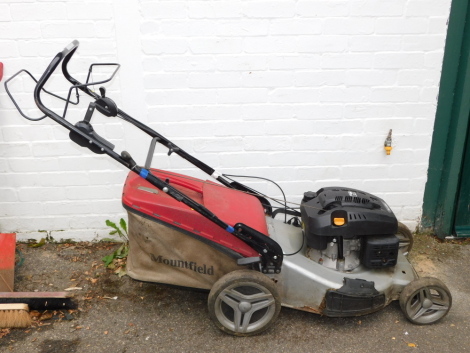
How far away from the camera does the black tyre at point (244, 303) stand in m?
Result: 2.73

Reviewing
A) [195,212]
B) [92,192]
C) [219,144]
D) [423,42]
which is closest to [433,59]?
[423,42]

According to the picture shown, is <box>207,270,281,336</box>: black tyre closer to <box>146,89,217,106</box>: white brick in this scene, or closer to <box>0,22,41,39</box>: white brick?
<box>146,89,217,106</box>: white brick

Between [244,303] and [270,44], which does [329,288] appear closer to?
[244,303]

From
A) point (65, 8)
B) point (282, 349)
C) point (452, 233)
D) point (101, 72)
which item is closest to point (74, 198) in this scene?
point (101, 72)

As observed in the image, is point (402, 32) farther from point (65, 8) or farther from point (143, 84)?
point (65, 8)

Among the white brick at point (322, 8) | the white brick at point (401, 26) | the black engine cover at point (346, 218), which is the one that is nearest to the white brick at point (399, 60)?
the white brick at point (401, 26)

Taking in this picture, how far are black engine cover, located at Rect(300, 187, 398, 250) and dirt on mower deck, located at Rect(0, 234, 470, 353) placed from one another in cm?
54

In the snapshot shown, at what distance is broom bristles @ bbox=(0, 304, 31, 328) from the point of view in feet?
9.57

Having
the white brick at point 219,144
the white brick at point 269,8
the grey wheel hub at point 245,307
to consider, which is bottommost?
the grey wheel hub at point 245,307

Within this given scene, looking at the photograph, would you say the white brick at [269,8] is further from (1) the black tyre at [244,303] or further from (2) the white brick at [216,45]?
(1) the black tyre at [244,303]

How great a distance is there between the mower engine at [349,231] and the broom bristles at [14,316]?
5.56 feet

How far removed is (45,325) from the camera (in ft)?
9.81

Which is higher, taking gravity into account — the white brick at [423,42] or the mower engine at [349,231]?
the white brick at [423,42]

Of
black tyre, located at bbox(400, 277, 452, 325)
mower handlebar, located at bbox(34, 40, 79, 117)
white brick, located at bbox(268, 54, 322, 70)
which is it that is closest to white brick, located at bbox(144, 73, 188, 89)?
white brick, located at bbox(268, 54, 322, 70)
